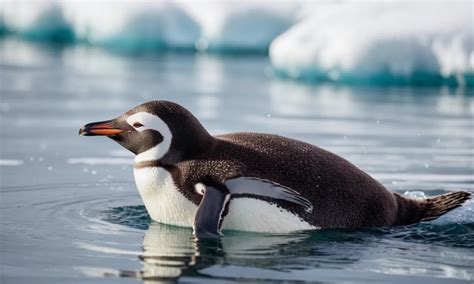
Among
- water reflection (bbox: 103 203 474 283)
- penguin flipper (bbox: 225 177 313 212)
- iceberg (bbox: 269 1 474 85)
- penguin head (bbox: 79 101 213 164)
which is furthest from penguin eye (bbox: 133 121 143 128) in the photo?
iceberg (bbox: 269 1 474 85)

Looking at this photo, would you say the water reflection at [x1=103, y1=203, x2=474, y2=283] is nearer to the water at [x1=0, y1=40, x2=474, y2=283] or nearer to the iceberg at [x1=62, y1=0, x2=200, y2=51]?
the water at [x1=0, y1=40, x2=474, y2=283]

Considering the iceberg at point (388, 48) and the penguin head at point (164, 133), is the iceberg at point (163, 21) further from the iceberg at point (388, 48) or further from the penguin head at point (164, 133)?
the penguin head at point (164, 133)

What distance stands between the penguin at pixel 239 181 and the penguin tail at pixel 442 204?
24 mm

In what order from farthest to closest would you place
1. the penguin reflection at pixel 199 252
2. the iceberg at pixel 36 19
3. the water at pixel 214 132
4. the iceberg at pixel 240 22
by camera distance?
the iceberg at pixel 36 19 → the iceberg at pixel 240 22 → the water at pixel 214 132 → the penguin reflection at pixel 199 252

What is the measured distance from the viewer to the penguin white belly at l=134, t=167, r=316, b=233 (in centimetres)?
673

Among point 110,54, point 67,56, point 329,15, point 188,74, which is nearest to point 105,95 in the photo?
point 188,74

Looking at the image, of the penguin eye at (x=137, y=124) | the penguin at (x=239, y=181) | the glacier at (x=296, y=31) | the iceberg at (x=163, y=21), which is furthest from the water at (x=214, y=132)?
the iceberg at (x=163, y=21)

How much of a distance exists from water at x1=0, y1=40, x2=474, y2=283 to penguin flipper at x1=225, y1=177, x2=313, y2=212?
0.24 m

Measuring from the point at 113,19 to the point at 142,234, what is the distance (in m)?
21.2

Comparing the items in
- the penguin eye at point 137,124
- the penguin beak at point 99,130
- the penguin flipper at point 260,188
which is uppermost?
the penguin eye at point 137,124

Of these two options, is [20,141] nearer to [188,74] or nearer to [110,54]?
[188,74]

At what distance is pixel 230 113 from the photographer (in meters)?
14.6

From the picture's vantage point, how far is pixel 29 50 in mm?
26891

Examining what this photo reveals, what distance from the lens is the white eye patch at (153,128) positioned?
→ 6.98 m
